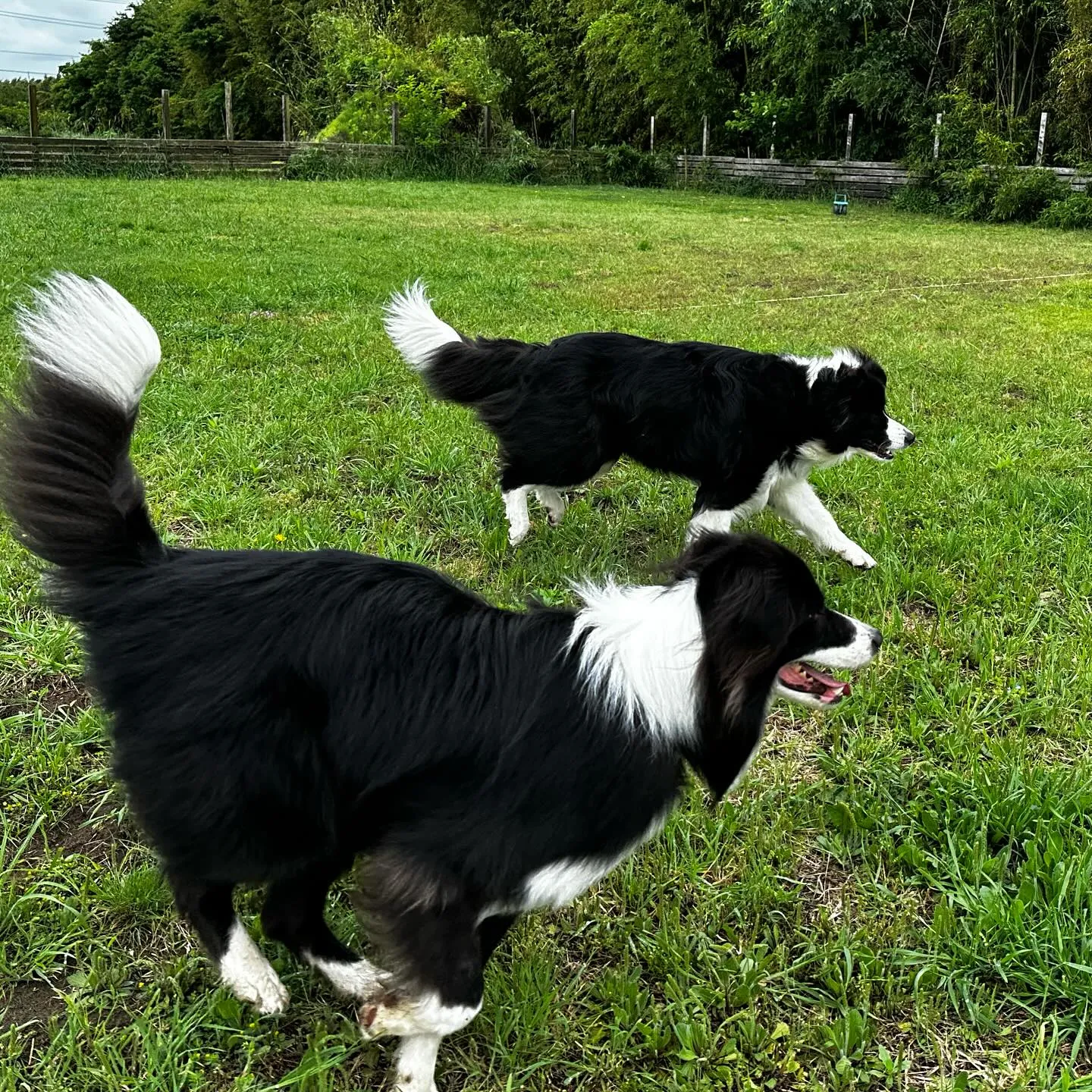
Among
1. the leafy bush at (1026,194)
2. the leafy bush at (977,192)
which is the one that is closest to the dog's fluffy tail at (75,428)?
the leafy bush at (1026,194)

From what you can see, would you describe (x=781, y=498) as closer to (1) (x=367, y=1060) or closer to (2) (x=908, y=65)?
(1) (x=367, y=1060)

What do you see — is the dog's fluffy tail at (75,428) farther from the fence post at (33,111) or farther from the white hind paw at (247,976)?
the fence post at (33,111)

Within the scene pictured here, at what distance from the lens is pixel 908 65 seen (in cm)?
2283

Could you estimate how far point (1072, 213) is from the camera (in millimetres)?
17484

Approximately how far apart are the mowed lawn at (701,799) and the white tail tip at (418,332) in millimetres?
697

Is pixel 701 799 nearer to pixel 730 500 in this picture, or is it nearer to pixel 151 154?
pixel 730 500

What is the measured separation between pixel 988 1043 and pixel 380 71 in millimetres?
28389

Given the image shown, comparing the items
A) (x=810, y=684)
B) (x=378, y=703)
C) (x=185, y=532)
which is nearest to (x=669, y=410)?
(x=810, y=684)

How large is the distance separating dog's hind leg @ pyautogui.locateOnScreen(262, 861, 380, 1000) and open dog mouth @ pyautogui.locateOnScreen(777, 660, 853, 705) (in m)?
1.08

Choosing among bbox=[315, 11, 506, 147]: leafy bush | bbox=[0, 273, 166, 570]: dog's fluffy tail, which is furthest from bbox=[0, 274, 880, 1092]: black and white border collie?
bbox=[315, 11, 506, 147]: leafy bush

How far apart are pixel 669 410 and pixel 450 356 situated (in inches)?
40.3

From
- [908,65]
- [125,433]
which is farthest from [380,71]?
[125,433]

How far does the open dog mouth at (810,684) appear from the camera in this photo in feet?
6.75

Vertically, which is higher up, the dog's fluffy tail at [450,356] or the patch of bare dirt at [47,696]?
the dog's fluffy tail at [450,356]
